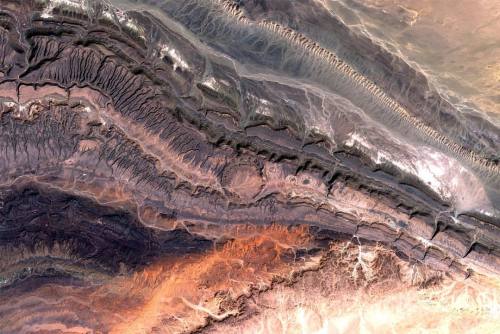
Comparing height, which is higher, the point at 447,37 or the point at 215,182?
the point at 447,37

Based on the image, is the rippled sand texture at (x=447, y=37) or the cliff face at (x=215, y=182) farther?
the rippled sand texture at (x=447, y=37)

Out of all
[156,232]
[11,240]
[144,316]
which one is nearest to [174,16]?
[156,232]

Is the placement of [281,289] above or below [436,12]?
below

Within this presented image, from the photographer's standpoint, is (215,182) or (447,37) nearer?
(215,182)

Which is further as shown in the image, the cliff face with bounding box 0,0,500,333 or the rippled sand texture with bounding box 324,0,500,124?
the rippled sand texture with bounding box 324,0,500,124

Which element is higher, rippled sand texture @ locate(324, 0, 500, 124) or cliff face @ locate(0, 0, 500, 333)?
rippled sand texture @ locate(324, 0, 500, 124)

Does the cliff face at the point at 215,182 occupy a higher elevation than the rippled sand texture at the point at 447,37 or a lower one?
lower

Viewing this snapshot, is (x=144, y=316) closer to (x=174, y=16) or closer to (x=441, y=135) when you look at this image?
(x=174, y=16)

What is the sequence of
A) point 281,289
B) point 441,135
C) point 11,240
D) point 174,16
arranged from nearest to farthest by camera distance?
1. point 11,240
2. point 281,289
3. point 174,16
4. point 441,135
